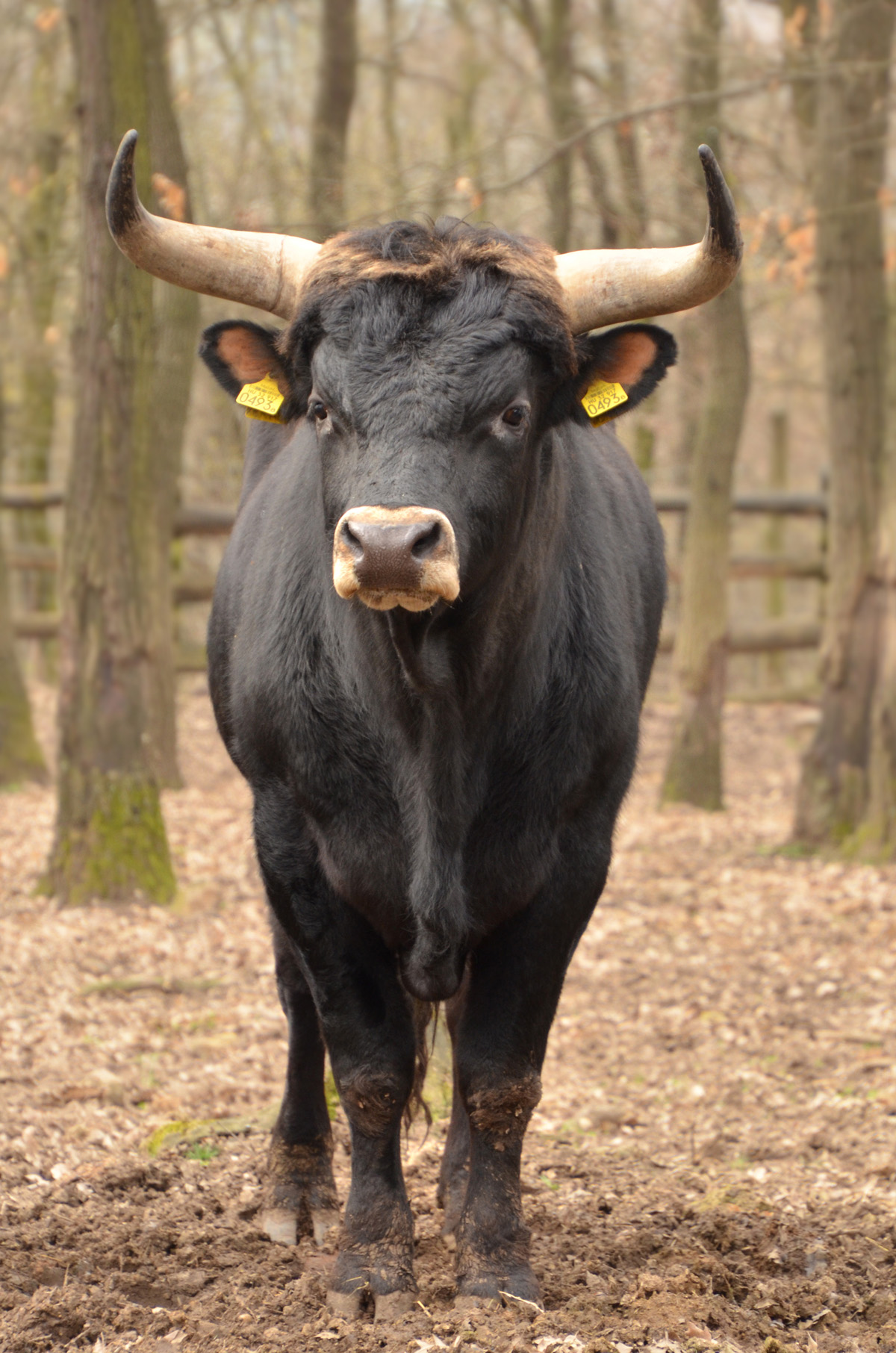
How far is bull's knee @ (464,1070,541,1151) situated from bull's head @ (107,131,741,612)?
4.35 feet

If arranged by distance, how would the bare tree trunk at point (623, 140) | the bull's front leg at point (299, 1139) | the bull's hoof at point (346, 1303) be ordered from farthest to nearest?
the bare tree trunk at point (623, 140) → the bull's front leg at point (299, 1139) → the bull's hoof at point (346, 1303)

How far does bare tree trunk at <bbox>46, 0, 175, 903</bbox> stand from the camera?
7141 mm

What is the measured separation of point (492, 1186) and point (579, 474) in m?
2.02

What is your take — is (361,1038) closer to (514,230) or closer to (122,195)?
(122,195)

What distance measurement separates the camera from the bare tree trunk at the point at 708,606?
1069cm

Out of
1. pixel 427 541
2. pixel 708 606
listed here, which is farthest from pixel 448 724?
pixel 708 606

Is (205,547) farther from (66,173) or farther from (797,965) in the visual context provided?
(797,965)

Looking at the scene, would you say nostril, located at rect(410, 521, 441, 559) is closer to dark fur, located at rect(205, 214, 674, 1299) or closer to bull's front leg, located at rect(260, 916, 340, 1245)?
dark fur, located at rect(205, 214, 674, 1299)

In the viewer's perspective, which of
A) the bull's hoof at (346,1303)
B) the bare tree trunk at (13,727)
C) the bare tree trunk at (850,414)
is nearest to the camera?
the bull's hoof at (346,1303)

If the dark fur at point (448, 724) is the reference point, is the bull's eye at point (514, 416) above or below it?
above

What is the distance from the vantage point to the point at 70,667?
24.0 ft

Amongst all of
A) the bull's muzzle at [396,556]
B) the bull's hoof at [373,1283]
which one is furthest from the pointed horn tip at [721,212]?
the bull's hoof at [373,1283]

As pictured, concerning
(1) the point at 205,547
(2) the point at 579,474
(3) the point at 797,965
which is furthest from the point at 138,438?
(1) the point at 205,547

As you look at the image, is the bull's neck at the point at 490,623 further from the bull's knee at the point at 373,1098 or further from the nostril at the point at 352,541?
the bull's knee at the point at 373,1098
